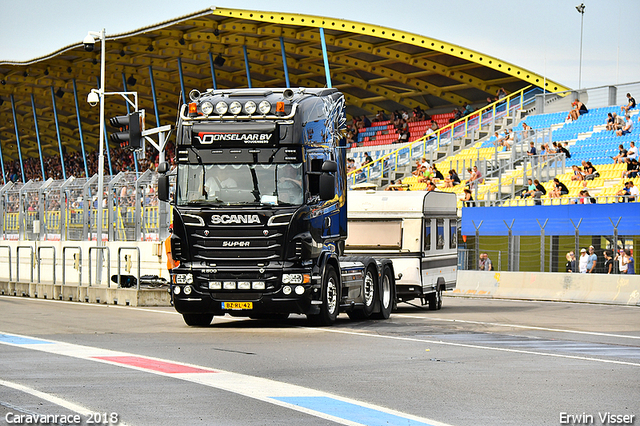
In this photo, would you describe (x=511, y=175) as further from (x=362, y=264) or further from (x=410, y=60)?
(x=362, y=264)

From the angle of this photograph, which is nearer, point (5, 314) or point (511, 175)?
point (5, 314)

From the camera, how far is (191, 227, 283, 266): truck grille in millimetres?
16656

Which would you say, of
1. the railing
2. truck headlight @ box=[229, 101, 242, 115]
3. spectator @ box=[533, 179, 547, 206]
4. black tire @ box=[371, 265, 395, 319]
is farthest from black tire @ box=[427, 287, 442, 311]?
the railing

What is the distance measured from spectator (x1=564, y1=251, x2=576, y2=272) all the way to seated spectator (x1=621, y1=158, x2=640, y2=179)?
19.1 feet

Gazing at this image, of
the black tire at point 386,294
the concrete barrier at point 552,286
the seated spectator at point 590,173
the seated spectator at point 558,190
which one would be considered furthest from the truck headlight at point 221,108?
the seated spectator at point 590,173

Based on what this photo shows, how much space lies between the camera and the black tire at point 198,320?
1790cm

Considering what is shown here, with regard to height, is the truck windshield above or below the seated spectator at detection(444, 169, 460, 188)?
below

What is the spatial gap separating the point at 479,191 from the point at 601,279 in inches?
427

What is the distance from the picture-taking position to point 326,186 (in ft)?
54.5

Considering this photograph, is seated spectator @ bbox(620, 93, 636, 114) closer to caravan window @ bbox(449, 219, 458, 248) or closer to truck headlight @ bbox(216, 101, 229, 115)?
caravan window @ bbox(449, 219, 458, 248)

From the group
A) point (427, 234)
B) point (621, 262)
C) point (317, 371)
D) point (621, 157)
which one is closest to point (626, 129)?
point (621, 157)

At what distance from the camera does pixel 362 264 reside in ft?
62.2

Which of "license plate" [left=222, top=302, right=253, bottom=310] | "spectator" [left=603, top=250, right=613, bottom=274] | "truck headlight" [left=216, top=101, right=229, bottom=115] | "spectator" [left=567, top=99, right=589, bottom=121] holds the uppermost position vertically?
"spectator" [left=567, top=99, right=589, bottom=121]

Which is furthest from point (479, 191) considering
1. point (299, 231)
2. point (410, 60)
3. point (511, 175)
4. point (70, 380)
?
point (70, 380)
